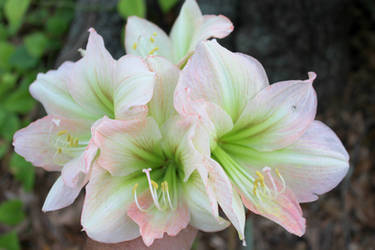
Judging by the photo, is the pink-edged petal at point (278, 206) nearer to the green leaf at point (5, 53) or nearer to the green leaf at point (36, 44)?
the green leaf at point (36, 44)

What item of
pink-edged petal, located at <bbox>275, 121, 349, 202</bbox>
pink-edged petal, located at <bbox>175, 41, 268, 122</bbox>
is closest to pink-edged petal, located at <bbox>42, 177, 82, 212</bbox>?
pink-edged petal, located at <bbox>175, 41, 268, 122</bbox>

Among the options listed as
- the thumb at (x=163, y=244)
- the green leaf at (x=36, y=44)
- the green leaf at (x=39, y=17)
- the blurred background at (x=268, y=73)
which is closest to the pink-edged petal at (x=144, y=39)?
the thumb at (x=163, y=244)

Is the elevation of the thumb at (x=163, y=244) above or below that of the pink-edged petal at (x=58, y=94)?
below

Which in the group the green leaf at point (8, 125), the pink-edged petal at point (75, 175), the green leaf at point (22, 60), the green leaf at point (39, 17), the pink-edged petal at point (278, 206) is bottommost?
the green leaf at point (8, 125)

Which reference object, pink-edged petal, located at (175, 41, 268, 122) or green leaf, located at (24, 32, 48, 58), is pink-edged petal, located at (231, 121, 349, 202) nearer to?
pink-edged petal, located at (175, 41, 268, 122)

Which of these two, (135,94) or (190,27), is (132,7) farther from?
(135,94)

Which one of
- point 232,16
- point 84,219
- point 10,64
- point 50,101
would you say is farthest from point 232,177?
point 10,64

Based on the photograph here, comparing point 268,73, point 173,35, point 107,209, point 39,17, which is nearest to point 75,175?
point 107,209
